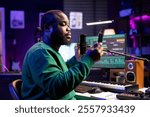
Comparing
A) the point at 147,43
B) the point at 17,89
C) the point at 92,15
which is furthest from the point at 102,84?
the point at 92,15

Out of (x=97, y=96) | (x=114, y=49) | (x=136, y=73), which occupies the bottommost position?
(x=97, y=96)

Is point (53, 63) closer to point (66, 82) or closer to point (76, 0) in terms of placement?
point (66, 82)

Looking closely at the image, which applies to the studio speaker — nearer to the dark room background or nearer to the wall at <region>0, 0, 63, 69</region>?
the dark room background

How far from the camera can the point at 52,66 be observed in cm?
155

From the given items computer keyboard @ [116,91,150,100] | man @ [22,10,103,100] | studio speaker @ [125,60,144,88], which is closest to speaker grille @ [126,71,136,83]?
studio speaker @ [125,60,144,88]

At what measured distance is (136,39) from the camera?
4.98m

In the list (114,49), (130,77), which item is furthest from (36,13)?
(130,77)

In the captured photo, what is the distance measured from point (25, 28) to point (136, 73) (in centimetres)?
366

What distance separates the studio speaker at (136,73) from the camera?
2629mm

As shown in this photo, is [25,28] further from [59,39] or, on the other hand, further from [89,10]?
[59,39]

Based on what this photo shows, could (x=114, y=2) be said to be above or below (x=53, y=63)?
above

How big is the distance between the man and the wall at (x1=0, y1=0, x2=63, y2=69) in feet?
13.7

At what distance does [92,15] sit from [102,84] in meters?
3.63

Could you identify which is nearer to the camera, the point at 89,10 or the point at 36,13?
the point at 36,13
